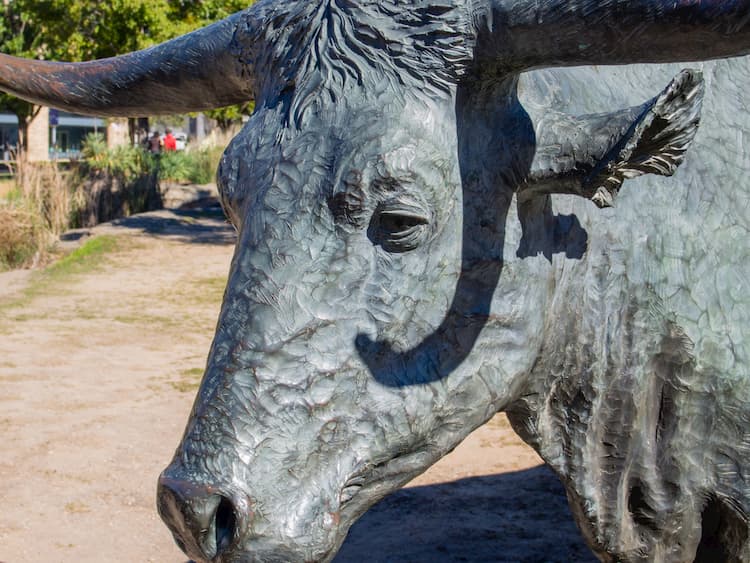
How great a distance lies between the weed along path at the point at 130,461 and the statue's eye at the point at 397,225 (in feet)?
10.9

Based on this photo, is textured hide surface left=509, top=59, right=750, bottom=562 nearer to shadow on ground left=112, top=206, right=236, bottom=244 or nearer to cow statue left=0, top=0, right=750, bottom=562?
cow statue left=0, top=0, right=750, bottom=562

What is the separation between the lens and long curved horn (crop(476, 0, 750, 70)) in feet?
5.02

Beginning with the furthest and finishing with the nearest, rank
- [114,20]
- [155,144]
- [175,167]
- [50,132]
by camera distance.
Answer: [50,132] < [155,144] < [175,167] < [114,20]

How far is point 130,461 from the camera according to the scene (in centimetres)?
633

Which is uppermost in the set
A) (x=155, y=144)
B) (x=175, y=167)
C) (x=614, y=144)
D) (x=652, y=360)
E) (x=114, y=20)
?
(x=114, y=20)

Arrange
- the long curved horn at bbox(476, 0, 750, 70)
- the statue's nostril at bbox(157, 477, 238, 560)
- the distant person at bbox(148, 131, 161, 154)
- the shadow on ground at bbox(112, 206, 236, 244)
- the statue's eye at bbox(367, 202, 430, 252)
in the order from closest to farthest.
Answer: the long curved horn at bbox(476, 0, 750, 70)
the statue's nostril at bbox(157, 477, 238, 560)
the statue's eye at bbox(367, 202, 430, 252)
the shadow on ground at bbox(112, 206, 236, 244)
the distant person at bbox(148, 131, 161, 154)

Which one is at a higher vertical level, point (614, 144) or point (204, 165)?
point (614, 144)

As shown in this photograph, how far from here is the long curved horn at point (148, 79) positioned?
7.86ft

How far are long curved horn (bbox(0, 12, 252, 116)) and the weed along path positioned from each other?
2946 millimetres

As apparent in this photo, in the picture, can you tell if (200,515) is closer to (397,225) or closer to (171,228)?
(397,225)

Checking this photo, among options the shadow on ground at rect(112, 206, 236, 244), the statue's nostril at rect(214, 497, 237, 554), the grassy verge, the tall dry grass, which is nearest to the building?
the shadow on ground at rect(112, 206, 236, 244)

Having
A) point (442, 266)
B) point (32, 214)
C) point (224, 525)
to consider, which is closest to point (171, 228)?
point (32, 214)

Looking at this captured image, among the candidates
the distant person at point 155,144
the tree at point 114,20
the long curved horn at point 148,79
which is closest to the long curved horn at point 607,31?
the long curved horn at point 148,79

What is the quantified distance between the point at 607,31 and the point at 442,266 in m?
0.53
